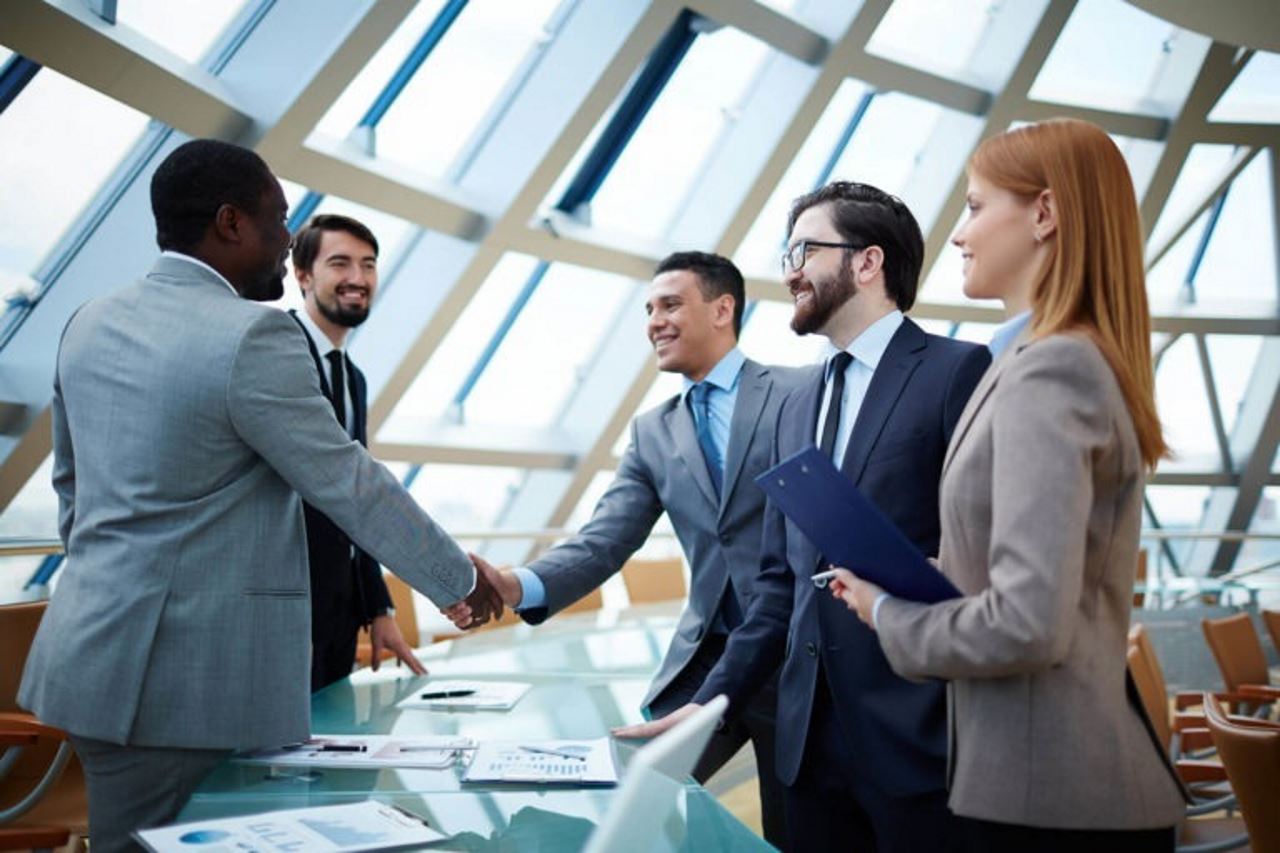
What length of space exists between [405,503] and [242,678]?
18.4 inches

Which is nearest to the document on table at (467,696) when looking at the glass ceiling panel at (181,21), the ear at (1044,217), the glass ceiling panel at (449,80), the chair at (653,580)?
the ear at (1044,217)

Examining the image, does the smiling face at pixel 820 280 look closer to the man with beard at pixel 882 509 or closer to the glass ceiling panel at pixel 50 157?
the man with beard at pixel 882 509

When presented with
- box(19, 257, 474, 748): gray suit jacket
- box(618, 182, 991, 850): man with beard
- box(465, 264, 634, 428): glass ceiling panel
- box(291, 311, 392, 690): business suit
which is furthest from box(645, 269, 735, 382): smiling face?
box(465, 264, 634, 428): glass ceiling panel

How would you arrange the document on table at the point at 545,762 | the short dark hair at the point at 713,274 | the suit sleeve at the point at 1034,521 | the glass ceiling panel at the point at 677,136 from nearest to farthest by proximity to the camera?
the suit sleeve at the point at 1034,521, the document on table at the point at 545,762, the short dark hair at the point at 713,274, the glass ceiling panel at the point at 677,136

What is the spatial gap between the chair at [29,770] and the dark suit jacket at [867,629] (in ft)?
5.37

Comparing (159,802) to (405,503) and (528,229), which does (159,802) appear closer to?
(405,503)

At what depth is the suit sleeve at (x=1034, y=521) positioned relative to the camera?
1432 mm

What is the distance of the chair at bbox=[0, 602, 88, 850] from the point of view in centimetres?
264

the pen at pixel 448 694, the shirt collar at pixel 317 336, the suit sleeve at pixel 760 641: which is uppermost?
the shirt collar at pixel 317 336

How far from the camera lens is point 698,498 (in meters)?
3.05

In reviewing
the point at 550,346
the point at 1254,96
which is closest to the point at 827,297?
the point at 550,346

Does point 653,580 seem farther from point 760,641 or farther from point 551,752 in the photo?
point 551,752

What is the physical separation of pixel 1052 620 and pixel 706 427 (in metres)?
1.84

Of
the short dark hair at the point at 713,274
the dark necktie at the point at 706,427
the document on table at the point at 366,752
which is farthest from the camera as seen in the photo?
the short dark hair at the point at 713,274
